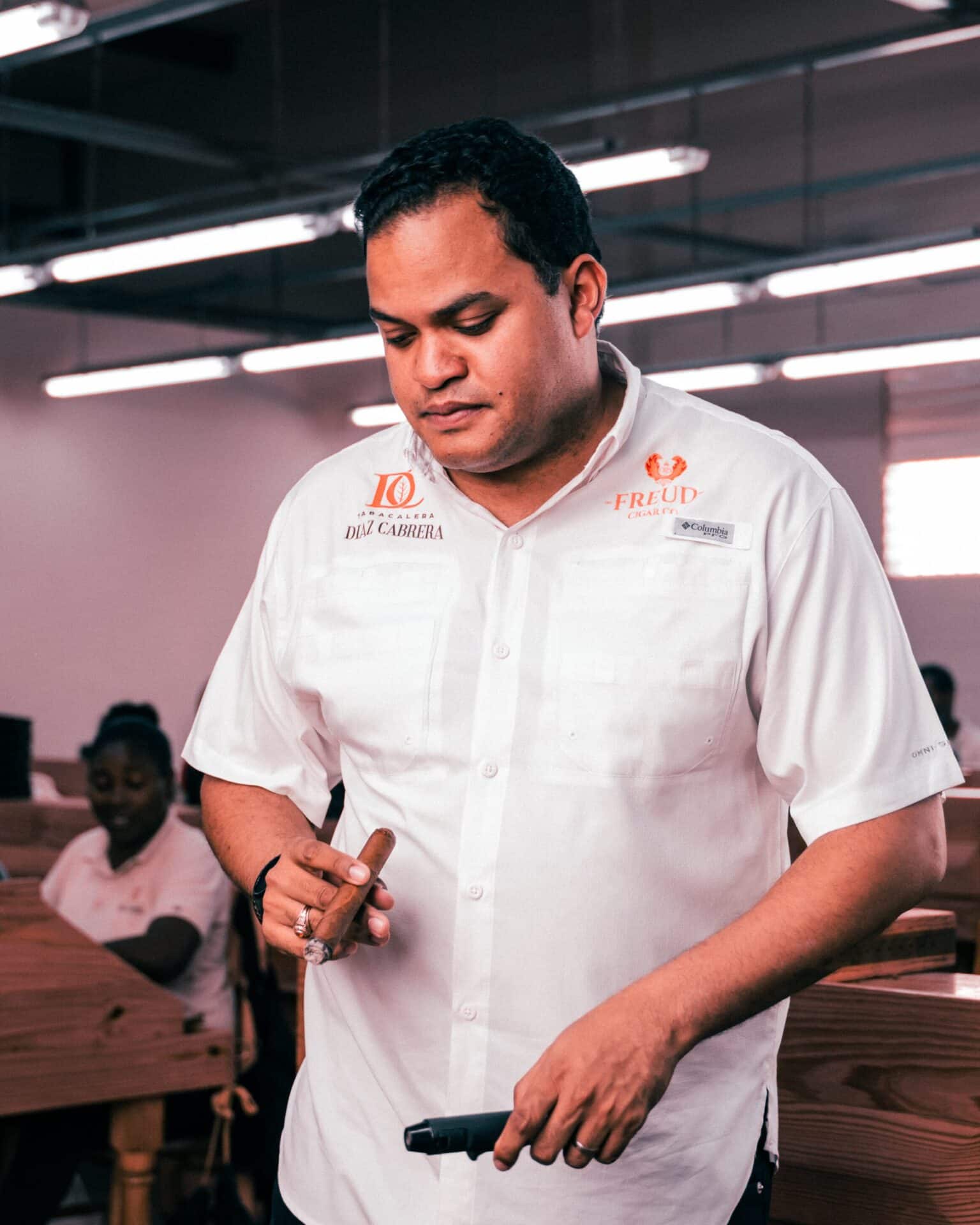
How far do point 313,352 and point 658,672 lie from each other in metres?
6.82

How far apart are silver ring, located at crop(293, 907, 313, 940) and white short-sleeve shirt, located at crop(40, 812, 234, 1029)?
2603mm

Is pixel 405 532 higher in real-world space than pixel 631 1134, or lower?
higher

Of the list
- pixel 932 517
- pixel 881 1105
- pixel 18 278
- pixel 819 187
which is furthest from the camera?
pixel 932 517

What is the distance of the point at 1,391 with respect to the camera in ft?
36.0

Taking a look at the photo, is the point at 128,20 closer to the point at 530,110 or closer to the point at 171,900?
the point at 171,900

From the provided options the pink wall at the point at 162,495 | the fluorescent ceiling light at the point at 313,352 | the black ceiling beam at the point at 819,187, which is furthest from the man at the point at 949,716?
the fluorescent ceiling light at the point at 313,352

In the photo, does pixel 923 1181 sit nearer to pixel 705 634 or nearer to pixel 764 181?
pixel 705 634

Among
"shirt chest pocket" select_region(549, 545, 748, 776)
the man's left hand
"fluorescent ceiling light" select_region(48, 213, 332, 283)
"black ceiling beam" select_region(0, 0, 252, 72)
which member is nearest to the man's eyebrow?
"shirt chest pocket" select_region(549, 545, 748, 776)

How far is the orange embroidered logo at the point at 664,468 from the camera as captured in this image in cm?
135

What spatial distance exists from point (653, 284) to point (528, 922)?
22.9 ft

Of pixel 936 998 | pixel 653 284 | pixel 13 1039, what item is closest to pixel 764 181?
pixel 653 284

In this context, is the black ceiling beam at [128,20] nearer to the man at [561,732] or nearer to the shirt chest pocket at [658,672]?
the man at [561,732]

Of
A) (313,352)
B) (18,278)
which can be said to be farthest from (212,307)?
(18,278)

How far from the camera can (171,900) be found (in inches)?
151
